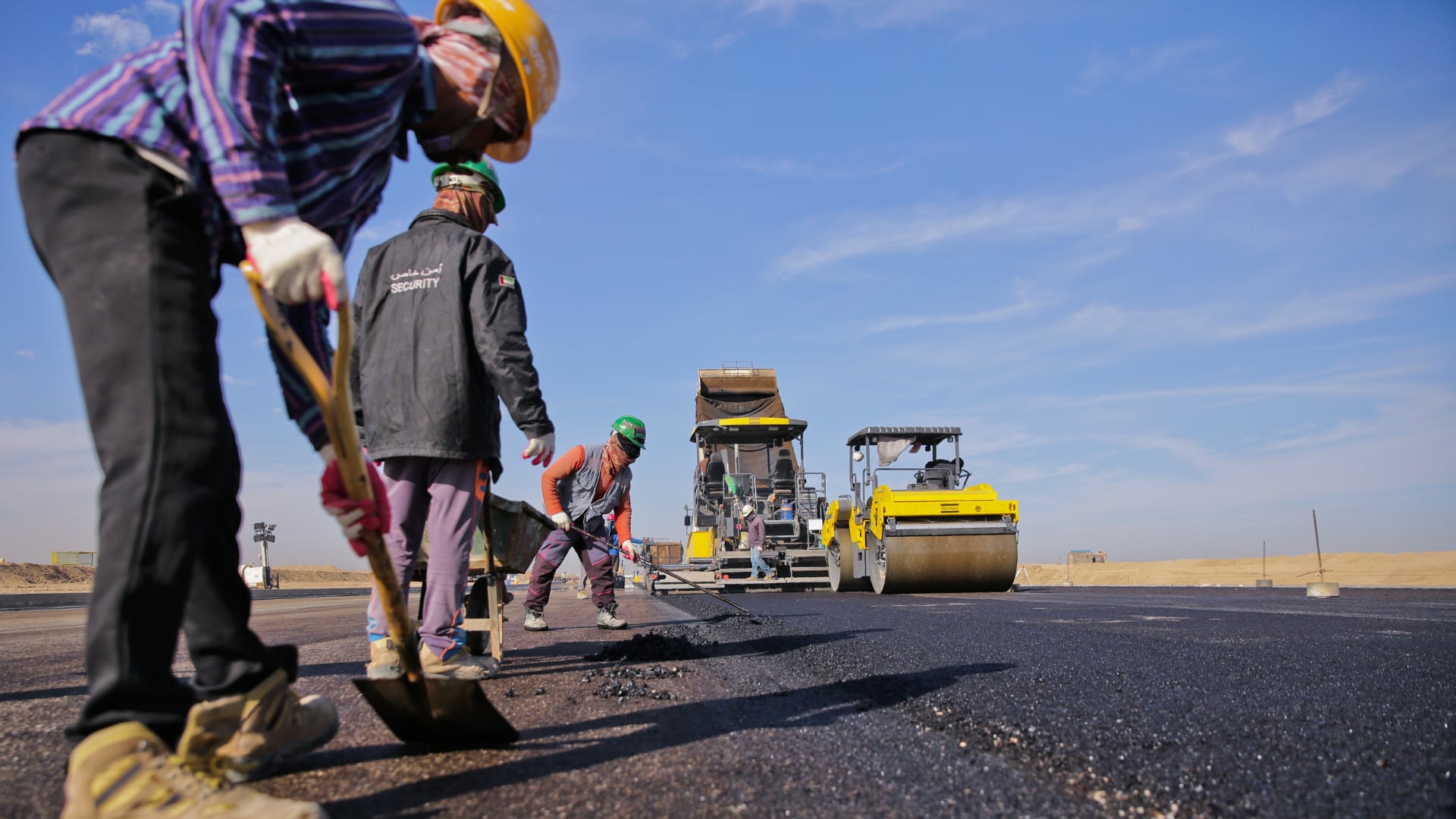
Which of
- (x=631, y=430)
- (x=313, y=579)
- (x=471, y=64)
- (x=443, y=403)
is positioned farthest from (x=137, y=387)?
(x=313, y=579)

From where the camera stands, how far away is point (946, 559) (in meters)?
11.3

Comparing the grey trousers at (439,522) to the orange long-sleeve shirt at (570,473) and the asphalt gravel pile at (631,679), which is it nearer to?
the asphalt gravel pile at (631,679)

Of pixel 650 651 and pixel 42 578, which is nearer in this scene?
pixel 650 651

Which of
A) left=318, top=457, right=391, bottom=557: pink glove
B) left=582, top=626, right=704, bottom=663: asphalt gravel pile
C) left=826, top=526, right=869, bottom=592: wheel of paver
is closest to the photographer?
left=318, top=457, right=391, bottom=557: pink glove

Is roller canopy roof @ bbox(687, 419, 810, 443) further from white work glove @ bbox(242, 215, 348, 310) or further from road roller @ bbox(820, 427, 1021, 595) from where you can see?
white work glove @ bbox(242, 215, 348, 310)

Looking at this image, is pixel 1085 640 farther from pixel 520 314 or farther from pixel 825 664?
pixel 520 314

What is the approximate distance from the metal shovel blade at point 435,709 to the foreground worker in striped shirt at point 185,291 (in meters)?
0.17

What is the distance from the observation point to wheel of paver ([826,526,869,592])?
1379cm

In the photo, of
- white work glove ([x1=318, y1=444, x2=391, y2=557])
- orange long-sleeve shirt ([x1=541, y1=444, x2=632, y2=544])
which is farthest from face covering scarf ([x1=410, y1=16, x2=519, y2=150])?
orange long-sleeve shirt ([x1=541, y1=444, x2=632, y2=544])

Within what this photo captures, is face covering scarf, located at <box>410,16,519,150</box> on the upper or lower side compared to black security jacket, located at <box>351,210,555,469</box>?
upper

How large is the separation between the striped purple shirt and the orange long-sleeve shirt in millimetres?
3828

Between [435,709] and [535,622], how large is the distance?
4.48 meters

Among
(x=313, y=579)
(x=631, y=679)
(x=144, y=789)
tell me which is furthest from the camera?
(x=313, y=579)

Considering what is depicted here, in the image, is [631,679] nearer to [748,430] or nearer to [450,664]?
[450,664]
